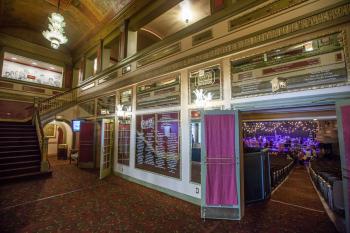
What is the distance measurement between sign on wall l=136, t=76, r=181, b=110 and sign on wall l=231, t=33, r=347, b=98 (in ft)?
5.53

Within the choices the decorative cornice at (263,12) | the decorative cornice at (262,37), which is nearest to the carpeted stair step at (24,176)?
the decorative cornice at (262,37)

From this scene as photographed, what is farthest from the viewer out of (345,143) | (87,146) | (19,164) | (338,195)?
(87,146)

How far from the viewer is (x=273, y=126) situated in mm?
14805

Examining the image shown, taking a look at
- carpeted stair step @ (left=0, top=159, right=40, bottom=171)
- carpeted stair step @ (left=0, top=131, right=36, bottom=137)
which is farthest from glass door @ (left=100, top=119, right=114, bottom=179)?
carpeted stair step @ (left=0, top=131, right=36, bottom=137)

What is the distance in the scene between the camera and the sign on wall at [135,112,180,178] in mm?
4799

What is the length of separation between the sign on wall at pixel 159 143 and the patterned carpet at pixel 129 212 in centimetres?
75

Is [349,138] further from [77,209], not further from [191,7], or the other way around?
[191,7]

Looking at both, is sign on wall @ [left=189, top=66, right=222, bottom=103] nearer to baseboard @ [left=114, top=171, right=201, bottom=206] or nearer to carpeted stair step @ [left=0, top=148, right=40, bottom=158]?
baseboard @ [left=114, top=171, right=201, bottom=206]

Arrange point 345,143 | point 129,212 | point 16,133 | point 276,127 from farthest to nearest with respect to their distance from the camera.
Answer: point 276,127 → point 16,133 → point 129,212 → point 345,143

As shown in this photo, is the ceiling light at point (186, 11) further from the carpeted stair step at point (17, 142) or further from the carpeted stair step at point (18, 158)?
the carpeted stair step at point (17, 142)

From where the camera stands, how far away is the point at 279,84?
324 cm

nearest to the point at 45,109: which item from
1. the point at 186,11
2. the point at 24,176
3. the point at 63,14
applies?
the point at 24,176

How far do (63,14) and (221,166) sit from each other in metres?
9.38

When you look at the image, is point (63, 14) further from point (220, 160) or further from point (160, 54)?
point (220, 160)
